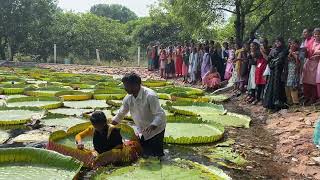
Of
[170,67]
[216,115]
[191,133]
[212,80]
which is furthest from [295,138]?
[170,67]

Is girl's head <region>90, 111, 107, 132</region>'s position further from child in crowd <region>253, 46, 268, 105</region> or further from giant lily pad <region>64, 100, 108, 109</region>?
child in crowd <region>253, 46, 268, 105</region>

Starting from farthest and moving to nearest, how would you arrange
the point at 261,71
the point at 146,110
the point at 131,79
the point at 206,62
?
the point at 206,62
the point at 261,71
the point at 146,110
the point at 131,79

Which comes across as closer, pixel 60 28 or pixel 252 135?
pixel 252 135

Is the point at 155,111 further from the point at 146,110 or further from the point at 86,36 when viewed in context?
the point at 86,36

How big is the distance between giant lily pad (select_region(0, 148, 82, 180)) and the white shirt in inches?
34.8

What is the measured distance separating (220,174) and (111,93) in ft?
23.7

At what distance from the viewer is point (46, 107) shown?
909 cm

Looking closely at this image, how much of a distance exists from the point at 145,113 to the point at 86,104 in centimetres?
502

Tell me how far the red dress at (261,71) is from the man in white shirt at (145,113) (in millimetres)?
5329

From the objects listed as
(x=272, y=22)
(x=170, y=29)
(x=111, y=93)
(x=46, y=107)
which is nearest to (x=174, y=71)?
(x=272, y=22)

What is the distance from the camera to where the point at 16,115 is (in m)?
8.20

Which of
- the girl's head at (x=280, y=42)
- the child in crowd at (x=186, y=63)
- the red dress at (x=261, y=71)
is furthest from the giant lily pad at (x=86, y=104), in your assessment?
the child in crowd at (x=186, y=63)

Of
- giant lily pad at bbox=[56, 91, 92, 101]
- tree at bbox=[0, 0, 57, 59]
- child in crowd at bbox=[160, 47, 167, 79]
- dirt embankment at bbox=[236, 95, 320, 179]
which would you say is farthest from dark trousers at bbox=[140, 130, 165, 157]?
tree at bbox=[0, 0, 57, 59]

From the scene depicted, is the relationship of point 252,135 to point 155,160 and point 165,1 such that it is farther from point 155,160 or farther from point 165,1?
point 165,1
